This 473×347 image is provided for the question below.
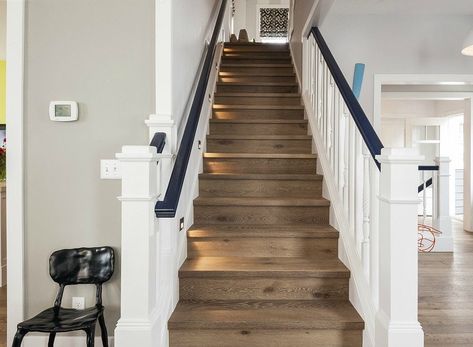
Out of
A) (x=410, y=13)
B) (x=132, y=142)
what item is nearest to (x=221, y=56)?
(x=410, y=13)

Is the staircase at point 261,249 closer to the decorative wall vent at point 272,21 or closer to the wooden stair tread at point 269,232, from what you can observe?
the wooden stair tread at point 269,232

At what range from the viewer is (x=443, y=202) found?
4.53 meters

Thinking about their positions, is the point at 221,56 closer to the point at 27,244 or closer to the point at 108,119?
the point at 108,119

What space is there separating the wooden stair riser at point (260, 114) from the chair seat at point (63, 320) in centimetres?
227

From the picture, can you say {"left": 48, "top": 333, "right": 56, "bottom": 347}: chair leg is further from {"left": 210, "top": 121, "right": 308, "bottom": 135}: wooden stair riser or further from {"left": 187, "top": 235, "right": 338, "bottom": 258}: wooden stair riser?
{"left": 210, "top": 121, "right": 308, "bottom": 135}: wooden stair riser

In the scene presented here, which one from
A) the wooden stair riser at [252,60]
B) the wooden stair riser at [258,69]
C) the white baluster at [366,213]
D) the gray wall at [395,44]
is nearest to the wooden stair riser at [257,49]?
the wooden stair riser at [252,60]

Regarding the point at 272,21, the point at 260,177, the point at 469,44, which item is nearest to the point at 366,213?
the point at 260,177

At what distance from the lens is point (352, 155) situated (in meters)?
2.10

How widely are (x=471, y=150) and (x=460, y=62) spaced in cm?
217

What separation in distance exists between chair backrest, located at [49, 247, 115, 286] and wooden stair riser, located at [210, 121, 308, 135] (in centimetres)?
176

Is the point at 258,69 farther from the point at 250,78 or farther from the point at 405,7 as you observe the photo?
the point at 405,7

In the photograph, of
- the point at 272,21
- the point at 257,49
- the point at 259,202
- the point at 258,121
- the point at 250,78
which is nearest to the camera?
the point at 259,202

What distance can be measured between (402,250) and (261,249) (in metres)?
0.94

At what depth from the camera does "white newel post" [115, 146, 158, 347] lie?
1620mm
